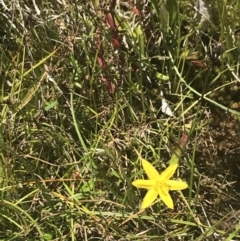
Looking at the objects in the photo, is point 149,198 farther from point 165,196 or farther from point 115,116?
point 115,116

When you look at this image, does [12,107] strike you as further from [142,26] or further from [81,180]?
[142,26]

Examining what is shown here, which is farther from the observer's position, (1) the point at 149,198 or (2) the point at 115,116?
(2) the point at 115,116

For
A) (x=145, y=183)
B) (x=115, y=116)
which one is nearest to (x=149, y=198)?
(x=145, y=183)

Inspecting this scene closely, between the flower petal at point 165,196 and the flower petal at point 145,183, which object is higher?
the flower petal at point 145,183

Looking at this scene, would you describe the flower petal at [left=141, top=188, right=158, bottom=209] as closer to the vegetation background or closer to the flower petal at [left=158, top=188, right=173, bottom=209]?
the flower petal at [left=158, top=188, right=173, bottom=209]

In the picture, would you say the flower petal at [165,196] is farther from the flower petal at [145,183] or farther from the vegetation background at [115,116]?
the vegetation background at [115,116]

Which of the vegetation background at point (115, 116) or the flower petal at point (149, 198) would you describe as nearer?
the flower petal at point (149, 198)

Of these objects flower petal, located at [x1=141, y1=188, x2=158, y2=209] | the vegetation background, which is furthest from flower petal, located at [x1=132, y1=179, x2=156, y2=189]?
the vegetation background

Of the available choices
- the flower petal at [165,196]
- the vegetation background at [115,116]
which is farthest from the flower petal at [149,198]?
the vegetation background at [115,116]
